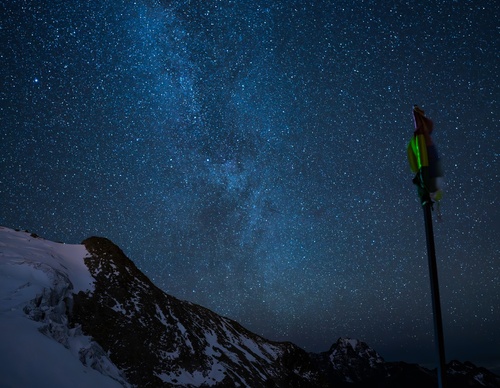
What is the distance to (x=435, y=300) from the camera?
316 centimetres

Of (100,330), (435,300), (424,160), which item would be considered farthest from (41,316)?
(424,160)

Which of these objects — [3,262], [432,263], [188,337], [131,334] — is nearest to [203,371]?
A: [188,337]

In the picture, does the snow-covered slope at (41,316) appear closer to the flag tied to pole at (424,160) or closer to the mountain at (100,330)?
the mountain at (100,330)

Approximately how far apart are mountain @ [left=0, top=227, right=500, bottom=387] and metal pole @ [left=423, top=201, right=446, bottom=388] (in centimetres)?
1015

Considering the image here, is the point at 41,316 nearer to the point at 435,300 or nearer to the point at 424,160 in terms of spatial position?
the point at 435,300

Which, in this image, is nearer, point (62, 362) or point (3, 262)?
point (62, 362)

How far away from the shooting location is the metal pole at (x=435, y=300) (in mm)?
3039

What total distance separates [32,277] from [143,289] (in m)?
12.7

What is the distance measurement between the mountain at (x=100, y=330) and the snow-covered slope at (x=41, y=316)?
0.06 m

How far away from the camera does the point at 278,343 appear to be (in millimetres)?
50000

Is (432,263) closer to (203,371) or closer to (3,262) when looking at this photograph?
(3,262)

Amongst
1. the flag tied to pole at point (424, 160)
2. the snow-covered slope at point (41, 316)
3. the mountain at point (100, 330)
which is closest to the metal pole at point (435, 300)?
the flag tied to pole at point (424, 160)

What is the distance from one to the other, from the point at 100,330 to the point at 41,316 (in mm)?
6715

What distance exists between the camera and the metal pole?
304cm
